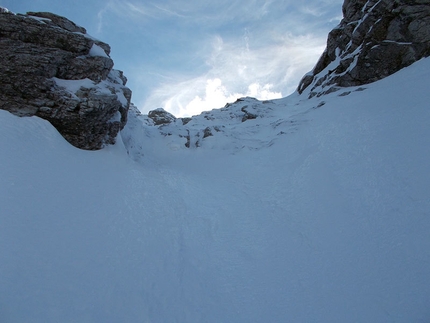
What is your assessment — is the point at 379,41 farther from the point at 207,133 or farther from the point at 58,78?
the point at 58,78

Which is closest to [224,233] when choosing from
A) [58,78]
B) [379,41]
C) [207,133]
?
[58,78]

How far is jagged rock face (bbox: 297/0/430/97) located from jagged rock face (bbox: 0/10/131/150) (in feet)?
88.2

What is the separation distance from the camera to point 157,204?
11.8 metres

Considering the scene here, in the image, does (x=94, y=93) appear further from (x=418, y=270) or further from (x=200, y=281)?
(x=418, y=270)

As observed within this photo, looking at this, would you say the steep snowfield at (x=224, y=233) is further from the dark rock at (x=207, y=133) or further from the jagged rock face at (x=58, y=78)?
the dark rock at (x=207, y=133)

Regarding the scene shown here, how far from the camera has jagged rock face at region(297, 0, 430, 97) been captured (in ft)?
75.7

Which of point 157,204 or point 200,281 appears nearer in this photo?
point 200,281

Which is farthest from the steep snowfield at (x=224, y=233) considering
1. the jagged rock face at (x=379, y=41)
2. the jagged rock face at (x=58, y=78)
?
the jagged rock face at (x=379, y=41)

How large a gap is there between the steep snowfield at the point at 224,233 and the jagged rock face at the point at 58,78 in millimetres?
1223

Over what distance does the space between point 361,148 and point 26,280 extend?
1626 cm

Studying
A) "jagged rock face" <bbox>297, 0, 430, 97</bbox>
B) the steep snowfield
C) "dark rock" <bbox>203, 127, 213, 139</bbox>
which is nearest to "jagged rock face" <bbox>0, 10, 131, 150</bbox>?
the steep snowfield

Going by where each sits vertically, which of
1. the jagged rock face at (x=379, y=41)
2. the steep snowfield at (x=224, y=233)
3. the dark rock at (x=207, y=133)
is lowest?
the steep snowfield at (x=224, y=233)

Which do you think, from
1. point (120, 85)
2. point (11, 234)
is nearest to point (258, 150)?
point (120, 85)

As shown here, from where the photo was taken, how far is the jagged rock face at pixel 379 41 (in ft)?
75.7
